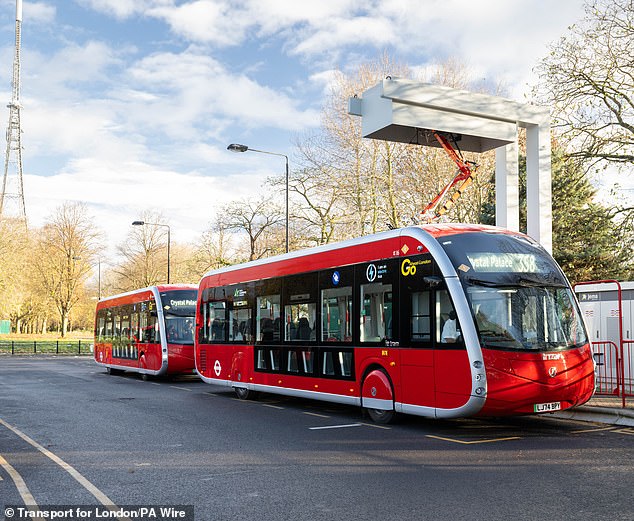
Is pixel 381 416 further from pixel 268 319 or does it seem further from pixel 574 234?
pixel 574 234

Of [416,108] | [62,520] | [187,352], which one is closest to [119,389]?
[187,352]

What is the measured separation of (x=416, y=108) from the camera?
15.1 metres

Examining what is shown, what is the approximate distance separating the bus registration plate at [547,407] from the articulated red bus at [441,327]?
15 mm

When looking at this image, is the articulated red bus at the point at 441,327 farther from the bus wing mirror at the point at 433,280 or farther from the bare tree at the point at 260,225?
the bare tree at the point at 260,225

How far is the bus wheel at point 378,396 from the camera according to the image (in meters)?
11.8

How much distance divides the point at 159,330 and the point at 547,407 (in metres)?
16.6

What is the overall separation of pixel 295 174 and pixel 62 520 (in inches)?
1232

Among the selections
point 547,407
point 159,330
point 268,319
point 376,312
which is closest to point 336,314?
point 376,312

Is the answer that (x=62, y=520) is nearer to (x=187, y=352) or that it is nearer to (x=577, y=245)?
(x=187, y=352)

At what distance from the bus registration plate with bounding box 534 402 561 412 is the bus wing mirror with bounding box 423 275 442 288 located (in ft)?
7.61

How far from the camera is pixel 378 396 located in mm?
12086

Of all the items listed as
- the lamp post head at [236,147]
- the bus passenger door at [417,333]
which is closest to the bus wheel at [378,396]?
the bus passenger door at [417,333]

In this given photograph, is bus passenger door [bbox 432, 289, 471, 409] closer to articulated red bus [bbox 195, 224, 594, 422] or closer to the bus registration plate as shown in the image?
articulated red bus [bbox 195, 224, 594, 422]

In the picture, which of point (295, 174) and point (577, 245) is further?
point (295, 174)
